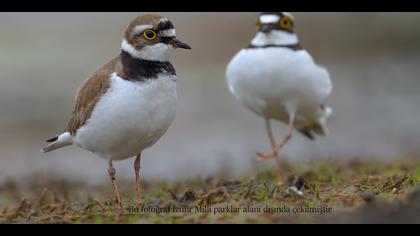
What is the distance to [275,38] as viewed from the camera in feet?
26.3

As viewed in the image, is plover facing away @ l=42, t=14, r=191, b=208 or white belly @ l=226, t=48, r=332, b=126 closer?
plover facing away @ l=42, t=14, r=191, b=208

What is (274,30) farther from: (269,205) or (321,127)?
(269,205)

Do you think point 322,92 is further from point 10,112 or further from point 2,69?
point 2,69

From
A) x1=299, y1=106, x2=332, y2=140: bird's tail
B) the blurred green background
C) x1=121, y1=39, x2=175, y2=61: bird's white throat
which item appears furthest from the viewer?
the blurred green background

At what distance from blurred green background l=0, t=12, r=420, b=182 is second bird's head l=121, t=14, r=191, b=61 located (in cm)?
380

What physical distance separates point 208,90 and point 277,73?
25.7 feet

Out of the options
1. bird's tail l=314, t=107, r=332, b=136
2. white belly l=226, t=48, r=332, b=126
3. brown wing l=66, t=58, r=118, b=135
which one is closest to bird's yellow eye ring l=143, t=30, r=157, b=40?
brown wing l=66, t=58, r=118, b=135

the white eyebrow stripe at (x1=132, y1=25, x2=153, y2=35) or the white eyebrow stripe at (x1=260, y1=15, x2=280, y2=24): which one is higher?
the white eyebrow stripe at (x1=260, y1=15, x2=280, y2=24)

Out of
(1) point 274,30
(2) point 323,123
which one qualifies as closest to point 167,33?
(1) point 274,30

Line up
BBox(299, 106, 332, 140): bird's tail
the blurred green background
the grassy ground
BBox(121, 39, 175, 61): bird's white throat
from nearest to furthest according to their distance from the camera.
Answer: the grassy ground
BBox(121, 39, 175, 61): bird's white throat
BBox(299, 106, 332, 140): bird's tail
the blurred green background

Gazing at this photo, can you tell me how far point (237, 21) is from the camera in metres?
21.1

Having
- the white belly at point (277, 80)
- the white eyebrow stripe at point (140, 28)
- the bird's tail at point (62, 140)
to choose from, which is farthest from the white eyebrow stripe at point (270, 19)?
the bird's tail at point (62, 140)

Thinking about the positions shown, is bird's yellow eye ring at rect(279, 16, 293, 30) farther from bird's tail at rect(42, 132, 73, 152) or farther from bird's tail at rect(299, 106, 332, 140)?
bird's tail at rect(42, 132, 73, 152)

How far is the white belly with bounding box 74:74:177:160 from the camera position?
6309mm
